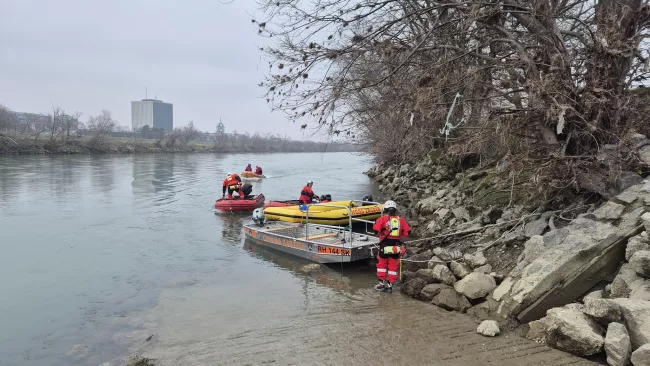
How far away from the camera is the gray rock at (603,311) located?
4.09 meters

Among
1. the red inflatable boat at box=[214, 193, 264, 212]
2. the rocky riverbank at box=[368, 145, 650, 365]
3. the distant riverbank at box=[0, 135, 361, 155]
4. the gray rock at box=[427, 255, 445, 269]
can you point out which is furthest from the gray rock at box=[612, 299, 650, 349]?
the distant riverbank at box=[0, 135, 361, 155]

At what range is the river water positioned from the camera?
5055 millimetres

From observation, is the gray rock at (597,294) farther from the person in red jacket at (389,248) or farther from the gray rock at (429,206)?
the gray rock at (429,206)

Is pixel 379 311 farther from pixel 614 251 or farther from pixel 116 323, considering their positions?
pixel 116 323

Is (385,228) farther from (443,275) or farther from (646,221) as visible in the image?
(646,221)

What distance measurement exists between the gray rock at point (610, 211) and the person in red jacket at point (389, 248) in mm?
2889

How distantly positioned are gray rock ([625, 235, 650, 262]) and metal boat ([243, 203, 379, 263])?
4628mm

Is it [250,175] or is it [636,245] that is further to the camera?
[250,175]

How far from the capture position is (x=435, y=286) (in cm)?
668

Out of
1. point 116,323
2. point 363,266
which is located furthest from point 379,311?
point 116,323

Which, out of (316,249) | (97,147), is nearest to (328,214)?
(316,249)

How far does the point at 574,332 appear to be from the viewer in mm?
4266

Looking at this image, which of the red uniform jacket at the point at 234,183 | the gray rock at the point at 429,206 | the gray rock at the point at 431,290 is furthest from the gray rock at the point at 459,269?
the red uniform jacket at the point at 234,183

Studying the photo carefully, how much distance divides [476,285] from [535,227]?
5.04ft
